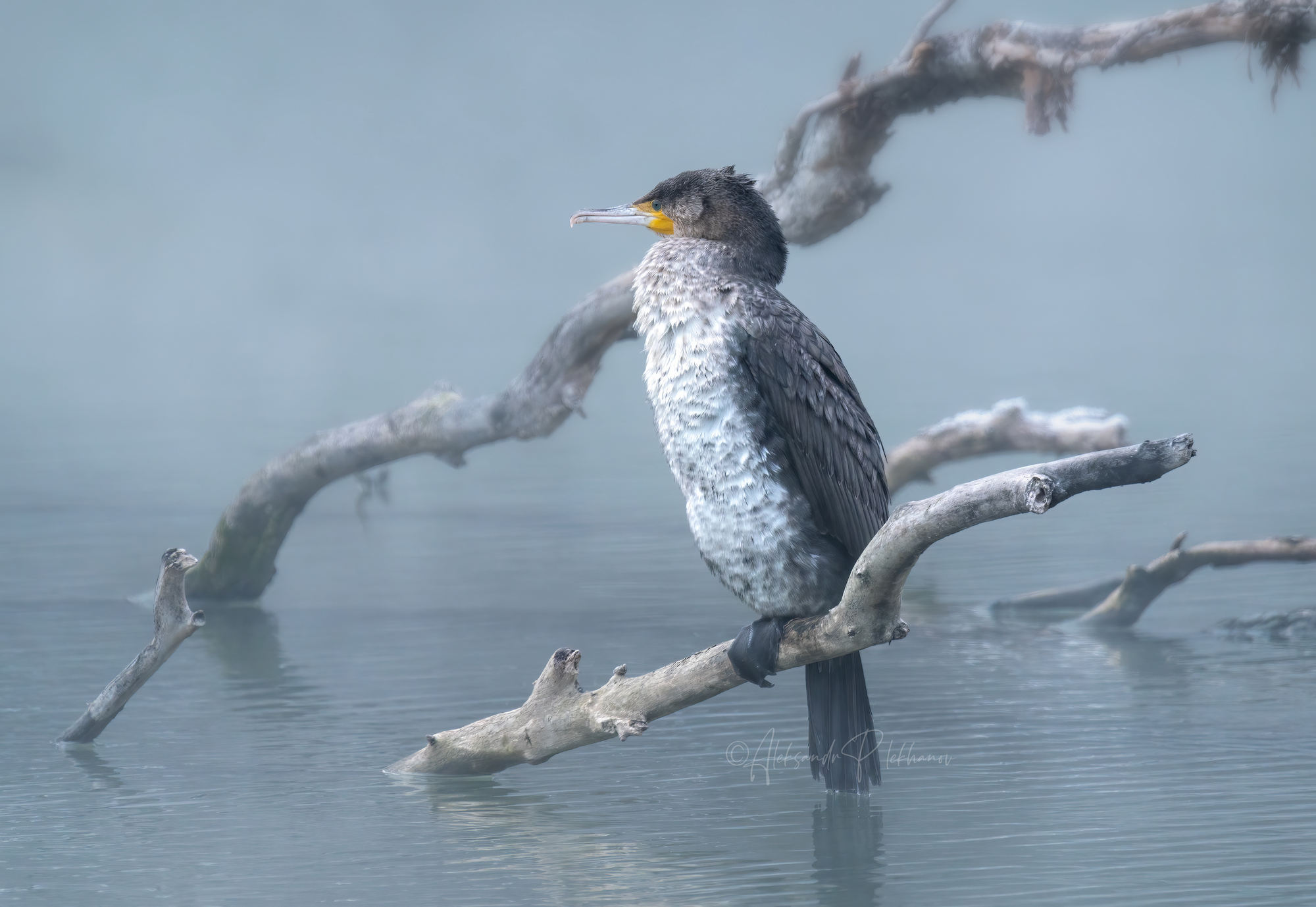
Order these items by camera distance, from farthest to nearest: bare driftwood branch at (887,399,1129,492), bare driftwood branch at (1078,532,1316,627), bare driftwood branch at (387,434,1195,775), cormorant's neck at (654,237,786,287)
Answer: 1. bare driftwood branch at (887,399,1129,492)
2. bare driftwood branch at (1078,532,1316,627)
3. cormorant's neck at (654,237,786,287)
4. bare driftwood branch at (387,434,1195,775)

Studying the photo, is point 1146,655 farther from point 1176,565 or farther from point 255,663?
point 255,663

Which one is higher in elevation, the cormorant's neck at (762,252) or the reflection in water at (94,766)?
the cormorant's neck at (762,252)

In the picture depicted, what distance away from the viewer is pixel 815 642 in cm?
315

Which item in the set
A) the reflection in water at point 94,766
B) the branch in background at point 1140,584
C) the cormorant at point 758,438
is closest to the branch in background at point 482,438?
the branch in background at point 1140,584

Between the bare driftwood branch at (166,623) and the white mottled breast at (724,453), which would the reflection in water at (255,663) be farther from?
the white mottled breast at (724,453)

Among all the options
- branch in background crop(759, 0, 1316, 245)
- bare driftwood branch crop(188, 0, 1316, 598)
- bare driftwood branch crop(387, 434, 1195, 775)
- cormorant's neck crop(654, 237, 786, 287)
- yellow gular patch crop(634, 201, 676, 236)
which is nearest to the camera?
bare driftwood branch crop(387, 434, 1195, 775)

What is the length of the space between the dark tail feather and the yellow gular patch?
1078 mm

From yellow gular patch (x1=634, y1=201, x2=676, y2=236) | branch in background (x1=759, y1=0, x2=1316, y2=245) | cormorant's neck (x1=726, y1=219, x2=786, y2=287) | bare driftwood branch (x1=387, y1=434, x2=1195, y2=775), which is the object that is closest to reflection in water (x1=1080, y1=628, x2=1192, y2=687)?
branch in background (x1=759, y1=0, x2=1316, y2=245)

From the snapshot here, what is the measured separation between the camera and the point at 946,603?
19.8 feet

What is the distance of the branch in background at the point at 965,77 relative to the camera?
4.73 meters

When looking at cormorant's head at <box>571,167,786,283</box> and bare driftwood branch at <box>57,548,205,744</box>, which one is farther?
bare driftwood branch at <box>57,548,205,744</box>

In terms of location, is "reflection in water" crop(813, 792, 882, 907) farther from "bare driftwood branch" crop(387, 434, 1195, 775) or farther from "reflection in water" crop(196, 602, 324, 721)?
"reflection in water" crop(196, 602, 324, 721)

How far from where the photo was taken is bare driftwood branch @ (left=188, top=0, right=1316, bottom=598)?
485cm

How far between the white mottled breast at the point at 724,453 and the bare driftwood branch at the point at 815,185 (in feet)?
7.74
